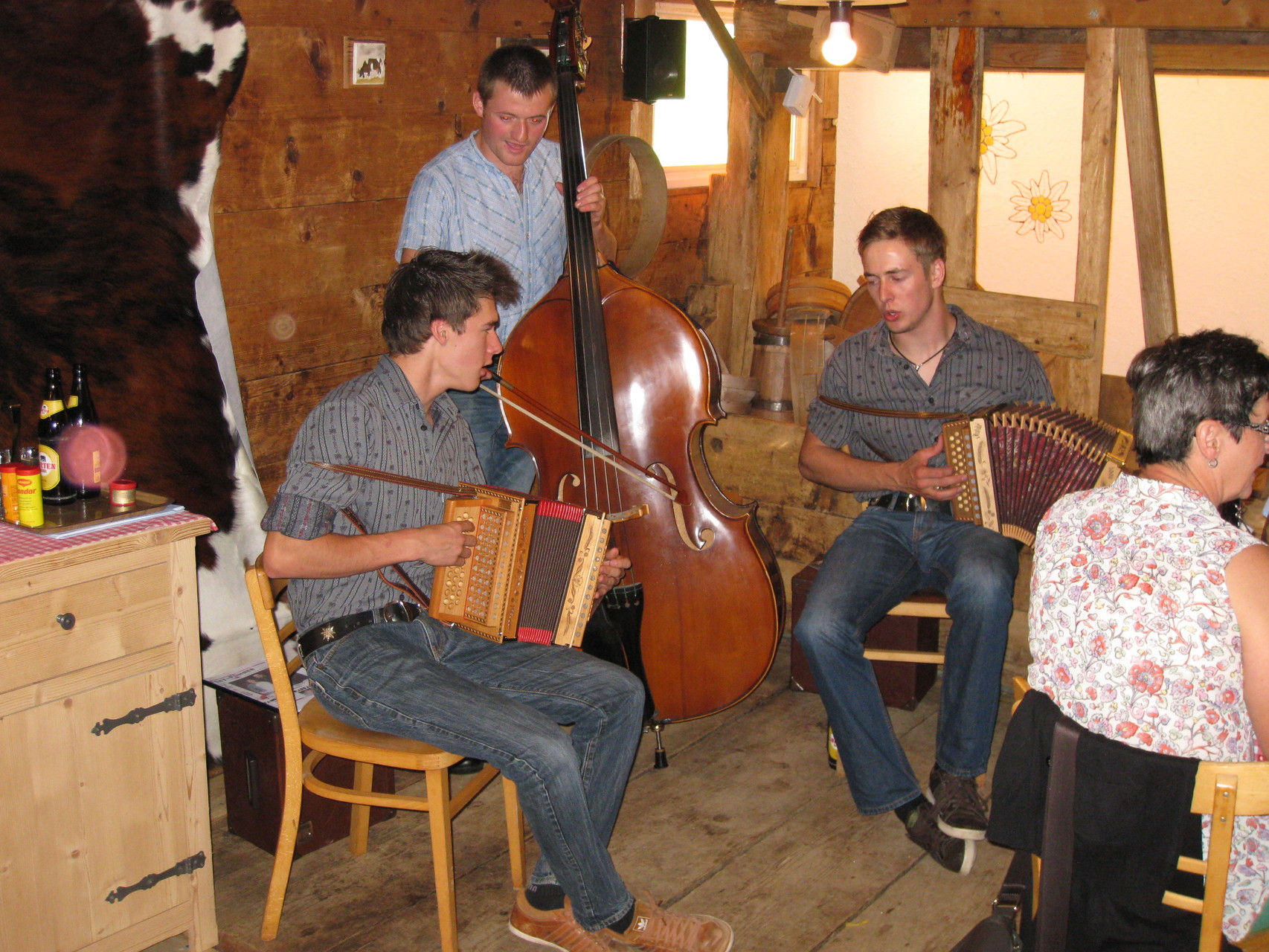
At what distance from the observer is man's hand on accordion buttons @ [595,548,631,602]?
2.41 m

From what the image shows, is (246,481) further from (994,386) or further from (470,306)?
(994,386)

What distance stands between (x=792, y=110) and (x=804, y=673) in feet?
6.85

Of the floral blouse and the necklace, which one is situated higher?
the necklace

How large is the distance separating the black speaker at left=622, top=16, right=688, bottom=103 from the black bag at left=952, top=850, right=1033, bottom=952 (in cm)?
298

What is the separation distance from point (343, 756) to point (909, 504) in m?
1.46

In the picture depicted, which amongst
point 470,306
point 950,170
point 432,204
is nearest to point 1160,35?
point 950,170

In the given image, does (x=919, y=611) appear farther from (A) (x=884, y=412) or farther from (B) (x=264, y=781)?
(B) (x=264, y=781)

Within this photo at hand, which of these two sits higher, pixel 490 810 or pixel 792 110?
pixel 792 110

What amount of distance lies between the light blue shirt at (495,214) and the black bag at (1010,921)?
1710mm

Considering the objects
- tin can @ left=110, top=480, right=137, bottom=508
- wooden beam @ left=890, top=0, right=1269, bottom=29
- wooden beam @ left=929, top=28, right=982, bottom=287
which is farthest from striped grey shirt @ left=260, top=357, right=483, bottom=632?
wooden beam @ left=890, top=0, right=1269, bottom=29

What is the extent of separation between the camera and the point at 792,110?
4.32 metres

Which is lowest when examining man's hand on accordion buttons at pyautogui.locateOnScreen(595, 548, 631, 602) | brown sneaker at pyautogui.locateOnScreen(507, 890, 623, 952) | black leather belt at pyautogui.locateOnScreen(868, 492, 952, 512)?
brown sneaker at pyautogui.locateOnScreen(507, 890, 623, 952)

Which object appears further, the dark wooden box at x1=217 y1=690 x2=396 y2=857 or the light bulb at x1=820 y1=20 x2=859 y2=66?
the light bulb at x1=820 y1=20 x2=859 y2=66

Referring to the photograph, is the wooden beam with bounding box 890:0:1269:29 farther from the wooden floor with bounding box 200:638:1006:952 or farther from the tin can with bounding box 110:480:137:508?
the tin can with bounding box 110:480:137:508
